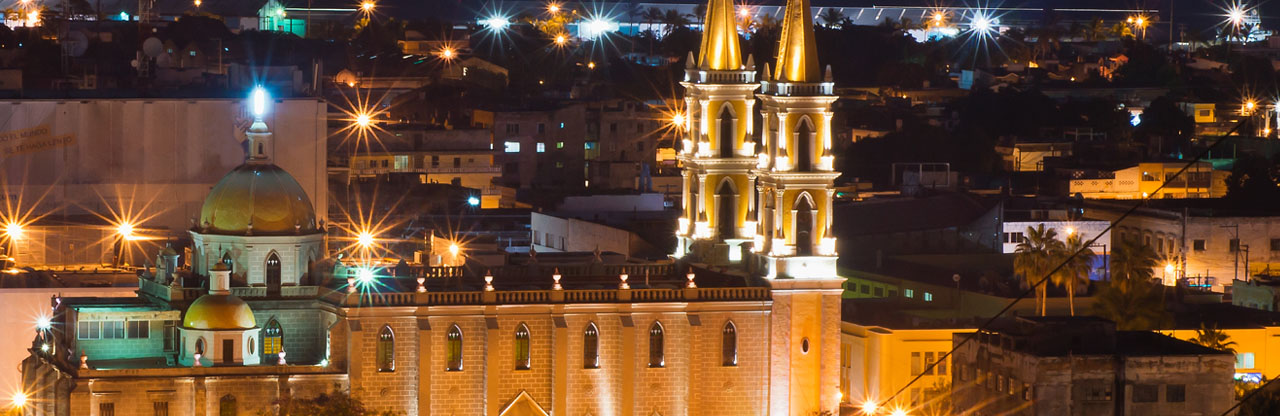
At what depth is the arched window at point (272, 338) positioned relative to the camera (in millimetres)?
85312

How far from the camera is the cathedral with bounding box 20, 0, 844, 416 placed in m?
82.6

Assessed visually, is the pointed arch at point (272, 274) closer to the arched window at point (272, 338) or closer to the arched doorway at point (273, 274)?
the arched doorway at point (273, 274)

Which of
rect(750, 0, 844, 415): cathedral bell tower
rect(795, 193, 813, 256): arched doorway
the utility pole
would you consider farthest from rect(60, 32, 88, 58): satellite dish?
rect(795, 193, 813, 256): arched doorway

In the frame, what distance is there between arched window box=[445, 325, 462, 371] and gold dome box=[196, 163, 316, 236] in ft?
19.1

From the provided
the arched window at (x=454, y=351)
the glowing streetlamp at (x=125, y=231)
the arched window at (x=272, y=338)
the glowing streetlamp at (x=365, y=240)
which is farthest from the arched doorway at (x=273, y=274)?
the glowing streetlamp at (x=125, y=231)

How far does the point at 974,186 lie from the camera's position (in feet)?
529

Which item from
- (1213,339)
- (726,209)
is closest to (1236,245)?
(1213,339)

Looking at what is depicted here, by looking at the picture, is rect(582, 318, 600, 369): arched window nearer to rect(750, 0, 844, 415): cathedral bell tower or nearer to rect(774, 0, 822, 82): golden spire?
rect(750, 0, 844, 415): cathedral bell tower

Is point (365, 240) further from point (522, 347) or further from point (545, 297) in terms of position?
point (545, 297)

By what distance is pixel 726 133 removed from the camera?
91500 mm

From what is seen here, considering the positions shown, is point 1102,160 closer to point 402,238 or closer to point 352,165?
point 352,165

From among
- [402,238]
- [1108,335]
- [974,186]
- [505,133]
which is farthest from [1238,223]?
[505,133]

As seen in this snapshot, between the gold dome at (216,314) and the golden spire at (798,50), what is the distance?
17.0 m

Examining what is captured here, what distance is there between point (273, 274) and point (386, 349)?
190 inches
